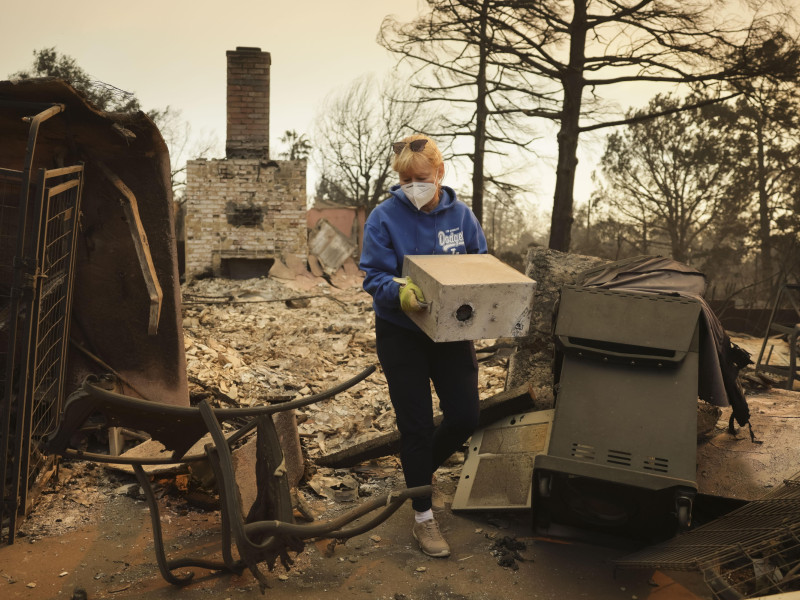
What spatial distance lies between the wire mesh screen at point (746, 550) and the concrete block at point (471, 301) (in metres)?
1.09

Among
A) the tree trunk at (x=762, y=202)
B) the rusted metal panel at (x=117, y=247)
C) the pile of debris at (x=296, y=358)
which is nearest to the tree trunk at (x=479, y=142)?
the pile of debris at (x=296, y=358)

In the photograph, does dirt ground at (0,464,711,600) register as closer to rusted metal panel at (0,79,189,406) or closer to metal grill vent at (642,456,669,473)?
metal grill vent at (642,456,669,473)

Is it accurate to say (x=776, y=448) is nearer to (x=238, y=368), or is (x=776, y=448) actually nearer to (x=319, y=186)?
(x=238, y=368)

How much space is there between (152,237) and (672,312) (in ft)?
10.5

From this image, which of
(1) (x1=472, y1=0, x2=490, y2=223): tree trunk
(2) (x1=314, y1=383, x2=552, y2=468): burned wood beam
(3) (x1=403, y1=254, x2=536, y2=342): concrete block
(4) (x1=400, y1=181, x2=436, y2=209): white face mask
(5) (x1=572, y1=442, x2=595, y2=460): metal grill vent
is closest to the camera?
(3) (x1=403, y1=254, x2=536, y2=342): concrete block

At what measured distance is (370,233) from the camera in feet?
10.7

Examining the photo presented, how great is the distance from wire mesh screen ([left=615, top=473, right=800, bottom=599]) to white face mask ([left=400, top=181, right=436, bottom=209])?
1.80 m

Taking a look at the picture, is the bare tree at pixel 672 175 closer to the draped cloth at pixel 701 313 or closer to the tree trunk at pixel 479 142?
the tree trunk at pixel 479 142

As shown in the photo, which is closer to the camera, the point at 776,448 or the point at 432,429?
the point at 432,429

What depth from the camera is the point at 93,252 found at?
450 cm

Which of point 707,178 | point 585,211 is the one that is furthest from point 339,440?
point 585,211

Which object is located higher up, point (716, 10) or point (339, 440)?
point (716, 10)

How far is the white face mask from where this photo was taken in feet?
10.5

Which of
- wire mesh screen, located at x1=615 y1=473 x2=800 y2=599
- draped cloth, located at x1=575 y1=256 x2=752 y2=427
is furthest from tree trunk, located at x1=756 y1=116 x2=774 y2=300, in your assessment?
wire mesh screen, located at x1=615 y1=473 x2=800 y2=599
